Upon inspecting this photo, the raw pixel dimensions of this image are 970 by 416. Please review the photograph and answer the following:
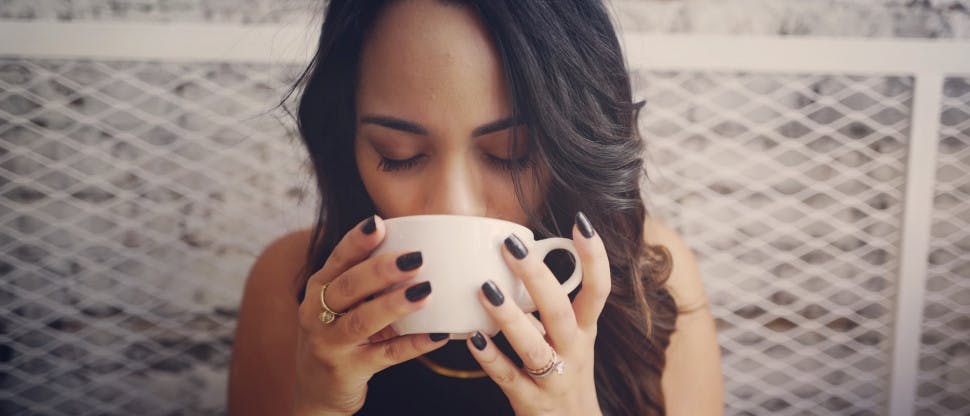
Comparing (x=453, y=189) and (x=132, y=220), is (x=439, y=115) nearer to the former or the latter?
(x=453, y=189)

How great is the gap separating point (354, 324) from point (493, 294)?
135 mm

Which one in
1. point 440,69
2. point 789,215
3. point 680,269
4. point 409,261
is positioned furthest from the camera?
point 789,215

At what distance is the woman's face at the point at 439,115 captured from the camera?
537mm

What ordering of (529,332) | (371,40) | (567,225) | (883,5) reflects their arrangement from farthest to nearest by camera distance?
(883,5)
(567,225)
(371,40)
(529,332)

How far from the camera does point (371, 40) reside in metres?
0.61

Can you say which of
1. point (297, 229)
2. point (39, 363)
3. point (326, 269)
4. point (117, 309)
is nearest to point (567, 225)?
point (326, 269)

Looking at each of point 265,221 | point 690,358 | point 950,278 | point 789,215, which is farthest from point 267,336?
point 950,278

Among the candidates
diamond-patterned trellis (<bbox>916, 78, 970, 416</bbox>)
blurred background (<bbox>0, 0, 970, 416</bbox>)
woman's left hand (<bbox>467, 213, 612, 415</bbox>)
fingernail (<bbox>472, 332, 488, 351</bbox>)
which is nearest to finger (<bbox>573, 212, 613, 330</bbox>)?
woman's left hand (<bbox>467, 213, 612, 415</bbox>)

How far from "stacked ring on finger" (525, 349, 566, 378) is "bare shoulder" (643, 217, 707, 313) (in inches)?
17.2

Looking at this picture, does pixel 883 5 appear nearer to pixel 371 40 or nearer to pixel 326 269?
pixel 371 40

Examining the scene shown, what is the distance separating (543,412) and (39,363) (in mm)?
1086

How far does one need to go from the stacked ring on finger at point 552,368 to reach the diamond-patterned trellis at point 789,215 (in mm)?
571

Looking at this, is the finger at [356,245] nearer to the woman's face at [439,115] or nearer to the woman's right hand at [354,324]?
the woman's right hand at [354,324]

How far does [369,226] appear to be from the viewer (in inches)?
17.7
